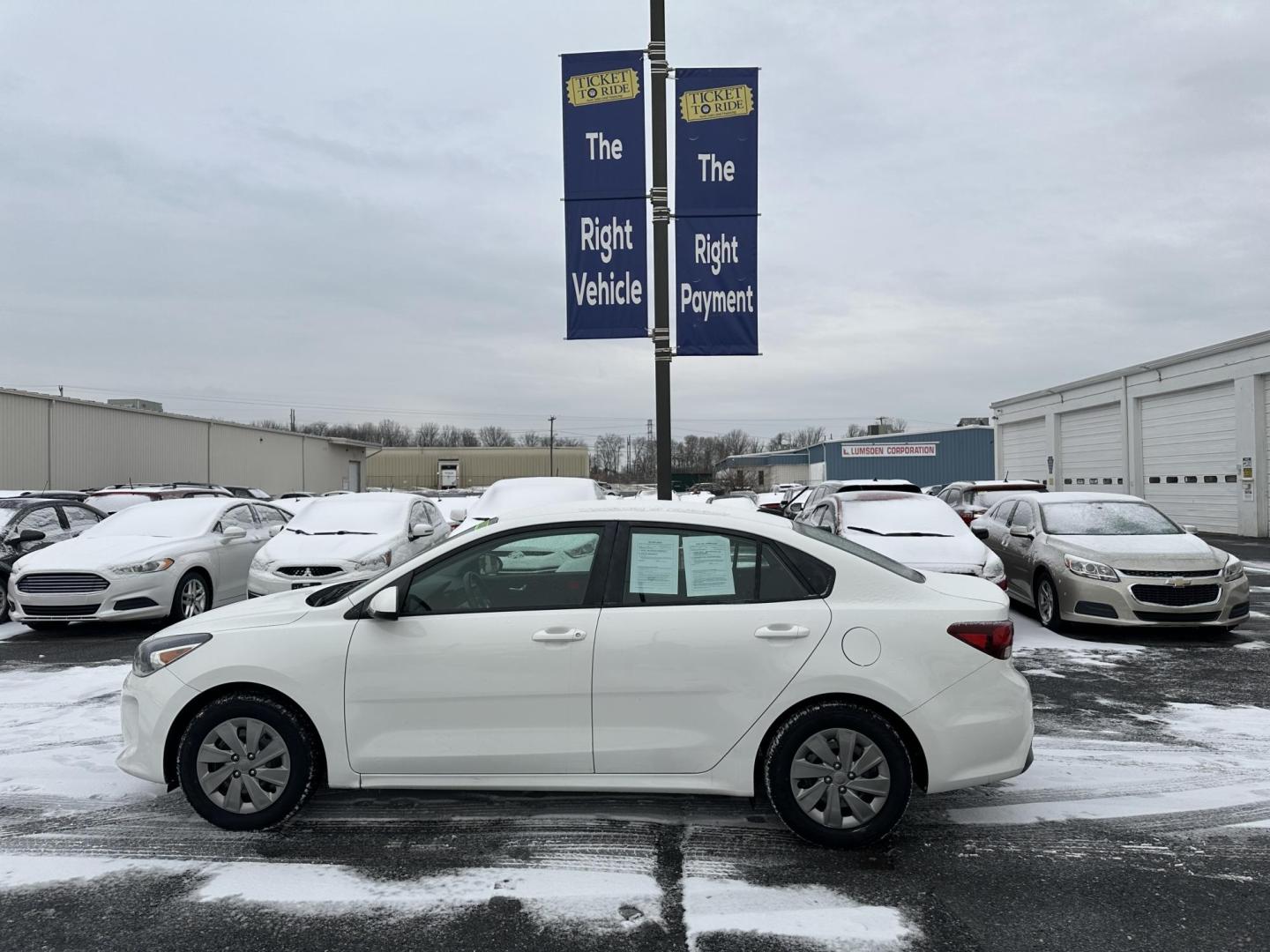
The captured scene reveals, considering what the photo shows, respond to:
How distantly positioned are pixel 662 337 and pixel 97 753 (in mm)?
5650

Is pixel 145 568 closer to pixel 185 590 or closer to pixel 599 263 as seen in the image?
pixel 185 590

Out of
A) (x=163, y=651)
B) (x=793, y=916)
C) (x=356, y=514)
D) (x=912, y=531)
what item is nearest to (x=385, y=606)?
(x=163, y=651)

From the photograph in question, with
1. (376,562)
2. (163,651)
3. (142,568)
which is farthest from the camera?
(376,562)

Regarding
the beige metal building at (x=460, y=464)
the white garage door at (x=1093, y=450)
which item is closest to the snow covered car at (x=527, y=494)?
the white garage door at (x=1093, y=450)

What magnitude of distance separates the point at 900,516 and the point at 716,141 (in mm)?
4620

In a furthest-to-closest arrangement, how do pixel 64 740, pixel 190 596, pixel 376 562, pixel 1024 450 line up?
pixel 1024 450
pixel 190 596
pixel 376 562
pixel 64 740

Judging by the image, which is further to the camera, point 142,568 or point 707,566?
point 142,568

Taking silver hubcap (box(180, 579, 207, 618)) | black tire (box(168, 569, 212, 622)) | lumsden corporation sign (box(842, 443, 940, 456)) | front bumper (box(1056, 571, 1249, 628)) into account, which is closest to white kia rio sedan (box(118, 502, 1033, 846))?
front bumper (box(1056, 571, 1249, 628))

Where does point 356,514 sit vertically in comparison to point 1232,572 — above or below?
above

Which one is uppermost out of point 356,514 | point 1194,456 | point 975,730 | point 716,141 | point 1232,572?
point 716,141

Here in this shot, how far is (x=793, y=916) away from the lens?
328 centimetres

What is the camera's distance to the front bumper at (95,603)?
901 centimetres

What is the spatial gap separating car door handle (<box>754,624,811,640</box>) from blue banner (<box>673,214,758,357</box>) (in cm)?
490

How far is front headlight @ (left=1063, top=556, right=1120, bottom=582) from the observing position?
8.67 m
